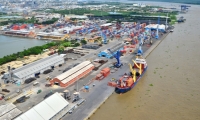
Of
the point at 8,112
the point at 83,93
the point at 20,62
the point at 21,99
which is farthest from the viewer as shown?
the point at 20,62

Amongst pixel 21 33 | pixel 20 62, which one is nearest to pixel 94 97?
Answer: pixel 20 62

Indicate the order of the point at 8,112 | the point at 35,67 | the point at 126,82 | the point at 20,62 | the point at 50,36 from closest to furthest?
the point at 8,112
the point at 126,82
the point at 35,67
the point at 20,62
the point at 50,36

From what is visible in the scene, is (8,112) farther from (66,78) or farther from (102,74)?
(102,74)

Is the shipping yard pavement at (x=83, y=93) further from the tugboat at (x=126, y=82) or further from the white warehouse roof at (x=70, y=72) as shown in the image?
the white warehouse roof at (x=70, y=72)

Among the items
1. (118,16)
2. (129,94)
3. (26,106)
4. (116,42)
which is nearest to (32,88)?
(26,106)

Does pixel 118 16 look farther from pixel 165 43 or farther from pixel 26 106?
pixel 26 106

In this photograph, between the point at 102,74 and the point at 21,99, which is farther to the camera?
the point at 102,74
